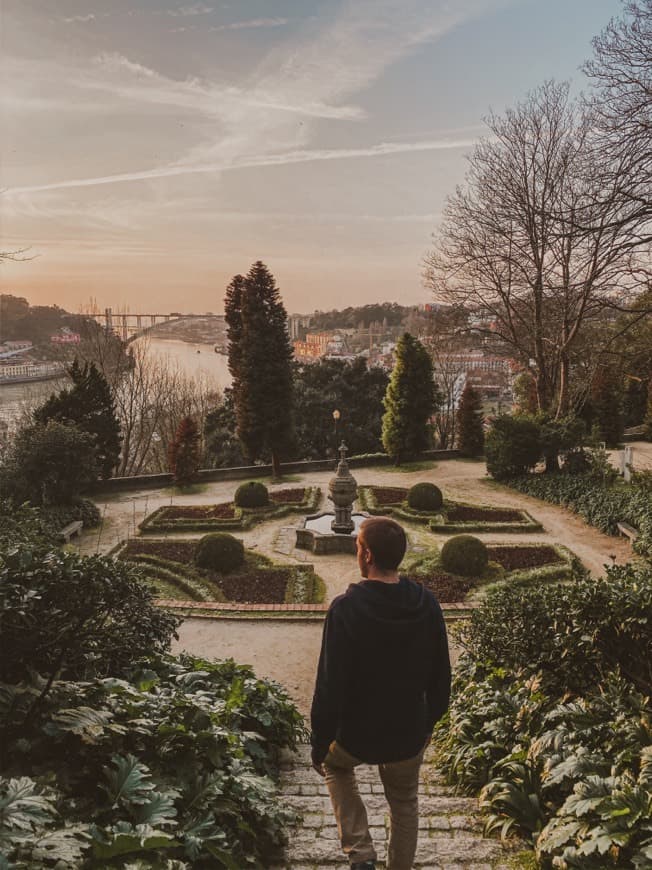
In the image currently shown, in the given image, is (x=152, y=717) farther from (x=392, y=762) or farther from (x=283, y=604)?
(x=283, y=604)

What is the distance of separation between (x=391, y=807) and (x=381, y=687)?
707mm

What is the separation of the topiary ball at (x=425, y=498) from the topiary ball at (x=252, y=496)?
3.94 m

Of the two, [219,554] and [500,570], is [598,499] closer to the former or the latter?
[500,570]

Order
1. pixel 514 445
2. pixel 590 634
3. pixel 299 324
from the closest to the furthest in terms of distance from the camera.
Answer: pixel 590 634 < pixel 514 445 < pixel 299 324

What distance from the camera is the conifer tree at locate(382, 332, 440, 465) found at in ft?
76.8

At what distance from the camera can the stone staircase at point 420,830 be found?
3381mm

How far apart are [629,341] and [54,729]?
27045 mm

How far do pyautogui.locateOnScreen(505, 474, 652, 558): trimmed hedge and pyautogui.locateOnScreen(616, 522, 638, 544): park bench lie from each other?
0.12m

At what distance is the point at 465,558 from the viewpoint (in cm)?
→ 1236

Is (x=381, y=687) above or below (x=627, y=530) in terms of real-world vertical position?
above

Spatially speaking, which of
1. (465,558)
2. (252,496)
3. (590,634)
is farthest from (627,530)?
(590,634)

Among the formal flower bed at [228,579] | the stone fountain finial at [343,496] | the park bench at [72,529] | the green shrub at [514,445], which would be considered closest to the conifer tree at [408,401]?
the green shrub at [514,445]

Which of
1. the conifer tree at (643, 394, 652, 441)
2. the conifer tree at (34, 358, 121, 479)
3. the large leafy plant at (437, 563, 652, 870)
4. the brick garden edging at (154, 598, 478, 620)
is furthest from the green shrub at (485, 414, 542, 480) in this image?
the large leafy plant at (437, 563, 652, 870)

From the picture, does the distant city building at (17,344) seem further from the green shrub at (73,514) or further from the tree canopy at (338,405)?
the green shrub at (73,514)
